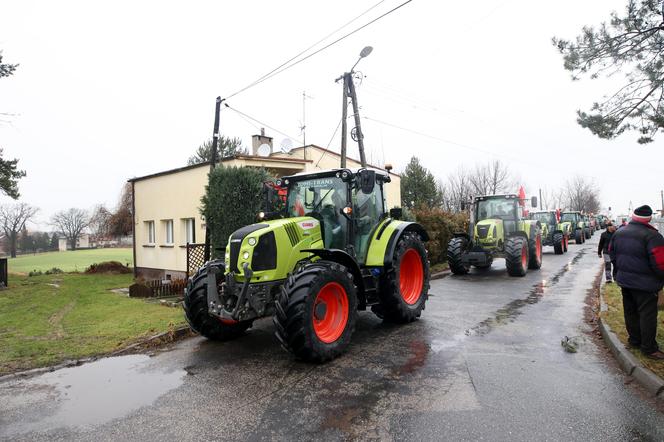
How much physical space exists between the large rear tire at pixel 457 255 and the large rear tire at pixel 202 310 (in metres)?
8.15

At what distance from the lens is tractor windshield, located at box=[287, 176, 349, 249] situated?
5980 mm

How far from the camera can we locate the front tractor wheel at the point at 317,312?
A: 4438mm

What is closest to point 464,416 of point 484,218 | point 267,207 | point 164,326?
point 267,207

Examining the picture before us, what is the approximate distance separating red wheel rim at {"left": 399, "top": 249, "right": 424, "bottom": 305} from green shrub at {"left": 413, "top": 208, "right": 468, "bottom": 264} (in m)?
7.17

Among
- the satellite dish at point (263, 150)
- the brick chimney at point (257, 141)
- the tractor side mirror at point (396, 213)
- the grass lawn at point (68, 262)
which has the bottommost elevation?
the grass lawn at point (68, 262)

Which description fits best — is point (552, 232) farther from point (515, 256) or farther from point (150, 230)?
point (150, 230)

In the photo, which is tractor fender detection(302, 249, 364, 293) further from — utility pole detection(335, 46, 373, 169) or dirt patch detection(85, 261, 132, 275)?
dirt patch detection(85, 261, 132, 275)

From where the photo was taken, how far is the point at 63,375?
15.3 feet

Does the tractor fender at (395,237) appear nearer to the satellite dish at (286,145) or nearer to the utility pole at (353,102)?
the utility pole at (353,102)

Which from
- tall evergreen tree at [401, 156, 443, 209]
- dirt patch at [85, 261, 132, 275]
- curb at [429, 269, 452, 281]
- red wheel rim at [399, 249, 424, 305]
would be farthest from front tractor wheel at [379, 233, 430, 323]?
tall evergreen tree at [401, 156, 443, 209]

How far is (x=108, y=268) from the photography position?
21.4 meters

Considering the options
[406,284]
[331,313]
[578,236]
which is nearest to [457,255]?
[406,284]

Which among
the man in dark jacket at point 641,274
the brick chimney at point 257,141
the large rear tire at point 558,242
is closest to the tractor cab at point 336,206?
the man in dark jacket at point 641,274

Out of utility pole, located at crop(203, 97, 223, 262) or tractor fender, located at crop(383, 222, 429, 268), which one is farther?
utility pole, located at crop(203, 97, 223, 262)
